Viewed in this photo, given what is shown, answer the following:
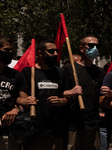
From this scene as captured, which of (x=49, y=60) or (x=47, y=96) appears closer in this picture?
(x=47, y=96)

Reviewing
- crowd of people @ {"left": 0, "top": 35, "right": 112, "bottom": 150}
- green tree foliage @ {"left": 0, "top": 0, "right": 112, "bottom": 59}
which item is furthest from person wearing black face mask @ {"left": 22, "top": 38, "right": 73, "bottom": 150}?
green tree foliage @ {"left": 0, "top": 0, "right": 112, "bottom": 59}

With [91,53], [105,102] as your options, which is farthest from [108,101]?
[91,53]

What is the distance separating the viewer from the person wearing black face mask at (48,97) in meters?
3.57

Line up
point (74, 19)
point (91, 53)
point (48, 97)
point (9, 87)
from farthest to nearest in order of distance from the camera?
1. point (74, 19)
2. point (91, 53)
3. point (48, 97)
4. point (9, 87)

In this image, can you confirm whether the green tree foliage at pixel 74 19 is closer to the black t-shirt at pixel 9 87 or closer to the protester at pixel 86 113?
the protester at pixel 86 113

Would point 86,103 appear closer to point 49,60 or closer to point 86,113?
point 86,113

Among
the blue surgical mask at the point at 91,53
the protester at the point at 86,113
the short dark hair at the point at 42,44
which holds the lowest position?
the protester at the point at 86,113

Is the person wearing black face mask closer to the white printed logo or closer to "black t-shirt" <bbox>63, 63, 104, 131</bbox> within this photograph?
the white printed logo

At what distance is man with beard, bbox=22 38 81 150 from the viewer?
3.57 m

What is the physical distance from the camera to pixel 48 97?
360 cm

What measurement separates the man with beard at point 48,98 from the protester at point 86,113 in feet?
1.10

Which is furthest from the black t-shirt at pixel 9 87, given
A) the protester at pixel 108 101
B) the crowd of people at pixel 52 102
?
the protester at pixel 108 101

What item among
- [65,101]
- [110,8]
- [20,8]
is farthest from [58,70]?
[20,8]

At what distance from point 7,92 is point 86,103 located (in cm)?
111
